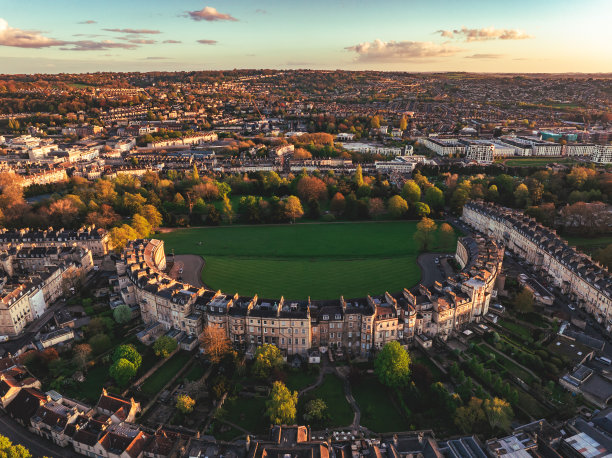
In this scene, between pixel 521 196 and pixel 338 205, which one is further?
pixel 521 196

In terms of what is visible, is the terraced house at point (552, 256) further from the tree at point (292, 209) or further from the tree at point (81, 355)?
the tree at point (81, 355)

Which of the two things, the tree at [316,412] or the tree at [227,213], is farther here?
the tree at [227,213]

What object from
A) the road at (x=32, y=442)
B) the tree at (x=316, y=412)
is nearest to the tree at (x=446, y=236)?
the tree at (x=316, y=412)

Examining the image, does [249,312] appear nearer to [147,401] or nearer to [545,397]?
[147,401]

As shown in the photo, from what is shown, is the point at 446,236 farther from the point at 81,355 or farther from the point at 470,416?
the point at 81,355

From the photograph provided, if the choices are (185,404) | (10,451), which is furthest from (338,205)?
(10,451)

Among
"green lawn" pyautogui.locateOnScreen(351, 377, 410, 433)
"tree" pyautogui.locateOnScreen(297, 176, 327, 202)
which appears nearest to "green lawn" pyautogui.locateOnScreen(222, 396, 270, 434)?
"green lawn" pyautogui.locateOnScreen(351, 377, 410, 433)

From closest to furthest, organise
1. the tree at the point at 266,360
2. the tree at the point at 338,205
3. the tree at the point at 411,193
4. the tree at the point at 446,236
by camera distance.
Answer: the tree at the point at 266,360
the tree at the point at 446,236
the tree at the point at 338,205
the tree at the point at 411,193
